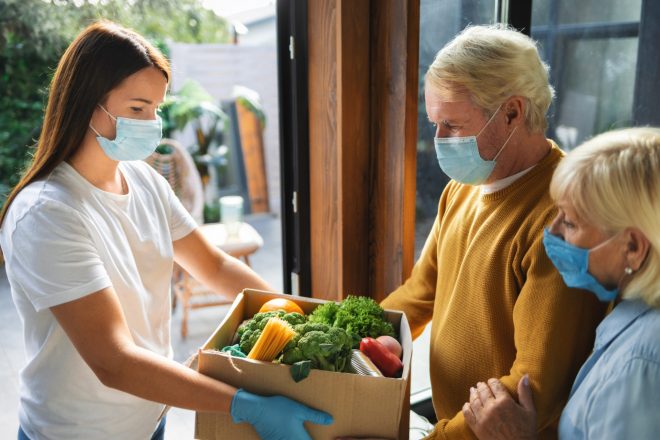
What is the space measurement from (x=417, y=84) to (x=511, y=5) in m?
0.58

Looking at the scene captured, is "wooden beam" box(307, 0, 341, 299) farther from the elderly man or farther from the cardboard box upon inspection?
the cardboard box

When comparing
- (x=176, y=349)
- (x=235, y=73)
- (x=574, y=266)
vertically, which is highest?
(x=574, y=266)

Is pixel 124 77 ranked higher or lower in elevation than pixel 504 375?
higher

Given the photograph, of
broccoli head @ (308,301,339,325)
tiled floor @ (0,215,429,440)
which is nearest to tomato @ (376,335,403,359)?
broccoli head @ (308,301,339,325)

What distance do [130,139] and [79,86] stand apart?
145mm

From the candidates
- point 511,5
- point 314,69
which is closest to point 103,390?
point 314,69

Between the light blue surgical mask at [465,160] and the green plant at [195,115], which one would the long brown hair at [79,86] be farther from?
the green plant at [195,115]

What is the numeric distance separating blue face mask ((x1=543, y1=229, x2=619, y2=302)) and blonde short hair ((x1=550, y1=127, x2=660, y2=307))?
0.04 metres

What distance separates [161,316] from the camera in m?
1.43

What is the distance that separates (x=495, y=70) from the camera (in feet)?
4.06

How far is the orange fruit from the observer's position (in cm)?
136

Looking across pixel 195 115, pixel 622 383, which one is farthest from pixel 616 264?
pixel 195 115

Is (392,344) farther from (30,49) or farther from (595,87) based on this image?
(595,87)

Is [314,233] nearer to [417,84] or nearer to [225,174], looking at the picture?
[417,84]
